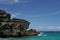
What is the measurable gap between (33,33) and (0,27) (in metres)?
20.5

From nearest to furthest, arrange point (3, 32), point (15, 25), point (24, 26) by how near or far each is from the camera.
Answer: point (3, 32)
point (15, 25)
point (24, 26)

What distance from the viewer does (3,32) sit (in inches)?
3489

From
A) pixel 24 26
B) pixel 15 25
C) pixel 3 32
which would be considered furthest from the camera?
pixel 24 26

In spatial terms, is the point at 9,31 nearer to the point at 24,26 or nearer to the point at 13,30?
the point at 13,30

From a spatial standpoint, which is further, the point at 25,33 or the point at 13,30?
the point at 25,33

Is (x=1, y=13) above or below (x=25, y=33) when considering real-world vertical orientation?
above

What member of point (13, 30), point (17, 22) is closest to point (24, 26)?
point (17, 22)

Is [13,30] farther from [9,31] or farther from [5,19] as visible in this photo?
[5,19]

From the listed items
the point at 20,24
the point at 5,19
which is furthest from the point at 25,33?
the point at 5,19

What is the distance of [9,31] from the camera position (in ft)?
300

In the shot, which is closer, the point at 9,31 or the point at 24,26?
the point at 9,31

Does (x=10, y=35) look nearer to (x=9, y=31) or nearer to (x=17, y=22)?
(x=9, y=31)

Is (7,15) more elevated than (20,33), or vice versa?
(7,15)

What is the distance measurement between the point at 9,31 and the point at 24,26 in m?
12.9
